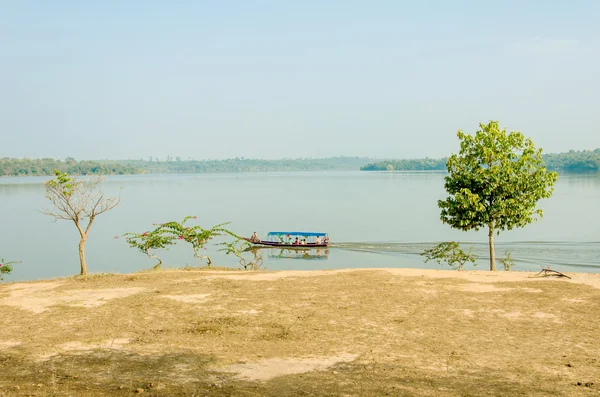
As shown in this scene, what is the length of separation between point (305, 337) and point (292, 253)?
3344 cm

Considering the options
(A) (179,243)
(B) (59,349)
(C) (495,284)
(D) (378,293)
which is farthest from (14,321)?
(A) (179,243)

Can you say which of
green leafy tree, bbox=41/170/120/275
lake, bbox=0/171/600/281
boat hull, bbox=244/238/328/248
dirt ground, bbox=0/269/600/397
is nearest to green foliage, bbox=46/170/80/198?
green leafy tree, bbox=41/170/120/275

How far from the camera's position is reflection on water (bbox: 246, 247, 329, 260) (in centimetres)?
4142

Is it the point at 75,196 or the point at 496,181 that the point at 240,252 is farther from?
the point at 496,181

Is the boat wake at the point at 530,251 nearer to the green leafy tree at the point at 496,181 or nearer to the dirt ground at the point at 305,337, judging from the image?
the green leafy tree at the point at 496,181

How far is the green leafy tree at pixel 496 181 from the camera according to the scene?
67.9 ft

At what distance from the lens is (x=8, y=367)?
28.3 feet

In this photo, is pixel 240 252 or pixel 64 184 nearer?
pixel 64 184

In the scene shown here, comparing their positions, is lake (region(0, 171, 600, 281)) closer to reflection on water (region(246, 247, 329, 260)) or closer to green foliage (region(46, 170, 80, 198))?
reflection on water (region(246, 247, 329, 260))

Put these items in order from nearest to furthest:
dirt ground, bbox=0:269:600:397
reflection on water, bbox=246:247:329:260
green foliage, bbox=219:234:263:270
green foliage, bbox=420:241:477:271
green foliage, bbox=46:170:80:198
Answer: dirt ground, bbox=0:269:600:397 < green foliage, bbox=46:170:80:198 < green foliage, bbox=420:241:477:271 < green foliage, bbox=219:234:263:270 < reflection on water, bbox=246:247:329:260

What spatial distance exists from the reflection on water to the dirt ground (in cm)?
2523

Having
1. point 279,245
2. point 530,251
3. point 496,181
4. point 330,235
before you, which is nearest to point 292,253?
point 279,245

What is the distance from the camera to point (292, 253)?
4359 cm

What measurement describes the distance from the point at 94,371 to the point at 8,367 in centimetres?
153
